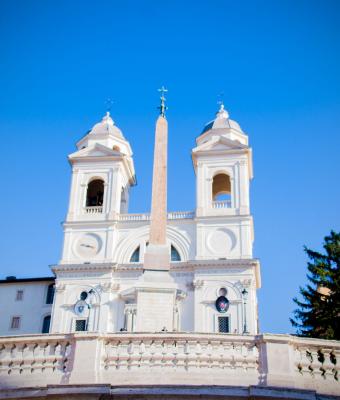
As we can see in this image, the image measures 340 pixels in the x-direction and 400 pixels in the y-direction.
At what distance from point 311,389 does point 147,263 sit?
35.3 feet

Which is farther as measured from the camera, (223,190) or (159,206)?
(223,190)

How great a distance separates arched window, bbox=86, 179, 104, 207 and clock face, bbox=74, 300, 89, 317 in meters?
9.99

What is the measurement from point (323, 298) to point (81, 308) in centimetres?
1800

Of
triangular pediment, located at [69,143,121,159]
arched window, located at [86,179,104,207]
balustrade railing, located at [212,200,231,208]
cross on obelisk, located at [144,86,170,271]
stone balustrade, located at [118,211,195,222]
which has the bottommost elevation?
cross on obelisk, located at [144,86,170,271]

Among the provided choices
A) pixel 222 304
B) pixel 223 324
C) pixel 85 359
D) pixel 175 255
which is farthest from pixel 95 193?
pixel 85 359

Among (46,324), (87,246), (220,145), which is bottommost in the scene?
(46,324)

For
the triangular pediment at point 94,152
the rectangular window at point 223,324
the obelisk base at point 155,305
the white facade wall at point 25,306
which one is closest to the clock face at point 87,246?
the white facade wall at point 25,306

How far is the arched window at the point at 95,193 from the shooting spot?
55.0 meters

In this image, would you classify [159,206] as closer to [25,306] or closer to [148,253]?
[148,253]

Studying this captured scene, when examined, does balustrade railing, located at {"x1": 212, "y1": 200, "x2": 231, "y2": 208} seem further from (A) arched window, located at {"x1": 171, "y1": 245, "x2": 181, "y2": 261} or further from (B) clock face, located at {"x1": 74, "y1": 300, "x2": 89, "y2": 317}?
(B) clock face, located at {"x1": 74, "y1": 300, "x2": 89, "y2": 317}

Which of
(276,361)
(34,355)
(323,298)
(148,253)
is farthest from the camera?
(323,298)

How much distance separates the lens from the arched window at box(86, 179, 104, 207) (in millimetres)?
55000

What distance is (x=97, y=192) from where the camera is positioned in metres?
→ 55.9

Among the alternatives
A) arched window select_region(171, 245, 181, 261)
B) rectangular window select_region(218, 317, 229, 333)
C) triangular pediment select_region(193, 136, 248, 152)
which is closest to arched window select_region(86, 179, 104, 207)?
arched window select_region(171, 245, 181, 261)
